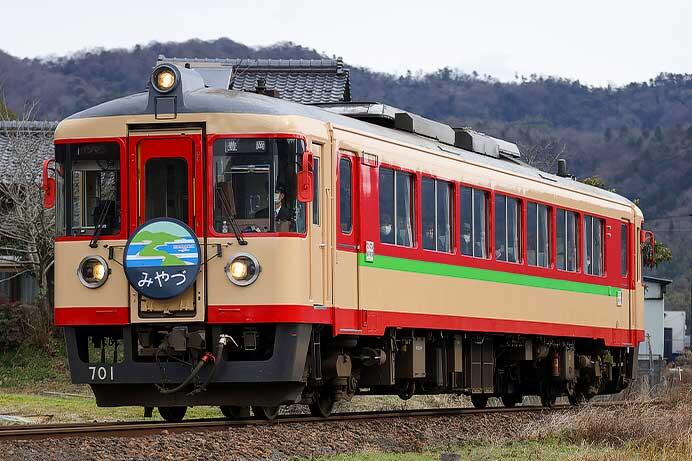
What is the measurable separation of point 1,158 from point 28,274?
2.85 meters

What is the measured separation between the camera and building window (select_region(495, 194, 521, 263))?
19500 mm

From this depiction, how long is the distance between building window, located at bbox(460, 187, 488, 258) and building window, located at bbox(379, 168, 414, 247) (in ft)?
4.99

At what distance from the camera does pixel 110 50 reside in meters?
99.4

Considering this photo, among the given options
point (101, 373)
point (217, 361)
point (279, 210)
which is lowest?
A: point (101, 373)

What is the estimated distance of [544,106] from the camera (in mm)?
113562

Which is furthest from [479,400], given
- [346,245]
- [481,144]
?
[346,245]

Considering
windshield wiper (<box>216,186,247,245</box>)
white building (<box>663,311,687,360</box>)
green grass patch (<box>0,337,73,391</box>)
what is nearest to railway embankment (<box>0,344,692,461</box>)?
windshield wiper (<box>216,186,247,245</box>)

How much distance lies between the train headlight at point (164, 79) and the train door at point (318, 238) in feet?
4.98

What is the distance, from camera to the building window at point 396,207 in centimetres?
1642

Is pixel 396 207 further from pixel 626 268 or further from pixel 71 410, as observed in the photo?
pixel 626 268

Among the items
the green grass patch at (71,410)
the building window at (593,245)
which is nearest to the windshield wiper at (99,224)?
the green grass patch at (71,410)

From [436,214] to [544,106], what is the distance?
97275 millimetres

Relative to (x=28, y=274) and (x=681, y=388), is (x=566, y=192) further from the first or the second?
(x=28, y=274)

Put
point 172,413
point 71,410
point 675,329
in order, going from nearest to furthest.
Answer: point 172,413 < point 71,410 < point 675,329
